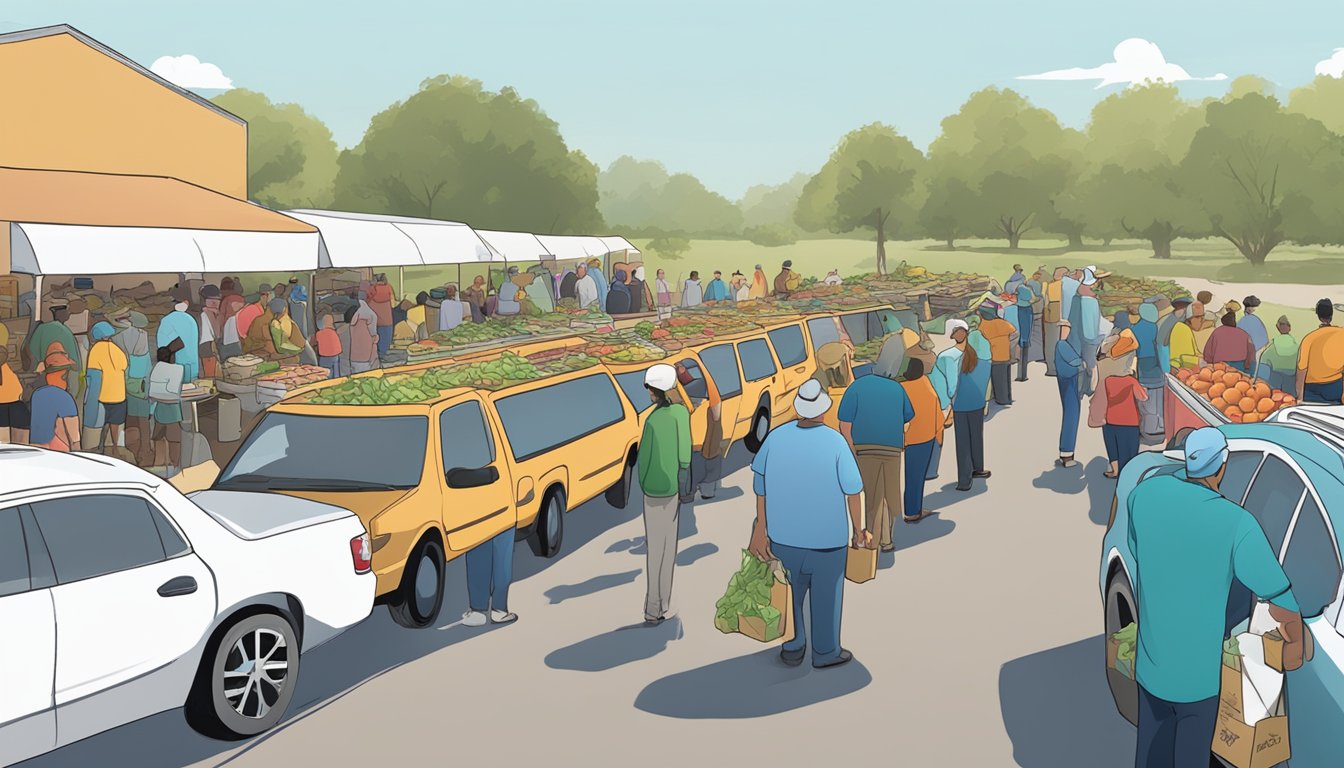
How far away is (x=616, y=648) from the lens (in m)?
8.36

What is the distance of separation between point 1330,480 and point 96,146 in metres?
26.2

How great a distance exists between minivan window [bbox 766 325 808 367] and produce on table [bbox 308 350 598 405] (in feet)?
15.2

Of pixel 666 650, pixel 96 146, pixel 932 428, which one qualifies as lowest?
pixel 666 650

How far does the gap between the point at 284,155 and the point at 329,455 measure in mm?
124951

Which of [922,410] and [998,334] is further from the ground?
[998,334]

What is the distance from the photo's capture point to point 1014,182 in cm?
9725

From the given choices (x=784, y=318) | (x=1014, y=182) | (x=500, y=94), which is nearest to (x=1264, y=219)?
(x=1014, y=182)

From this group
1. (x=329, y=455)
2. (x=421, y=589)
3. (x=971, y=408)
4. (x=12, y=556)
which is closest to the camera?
(x=12, y=556)

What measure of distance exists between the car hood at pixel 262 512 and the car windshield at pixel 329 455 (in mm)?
418

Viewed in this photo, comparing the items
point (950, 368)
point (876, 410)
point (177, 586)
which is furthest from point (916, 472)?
point (177, 586)

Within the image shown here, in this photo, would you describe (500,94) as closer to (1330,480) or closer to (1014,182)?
(1014,182)

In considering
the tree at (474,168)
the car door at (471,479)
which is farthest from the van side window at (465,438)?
the tree at (474,168)

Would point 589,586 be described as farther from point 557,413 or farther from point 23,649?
point 23,649

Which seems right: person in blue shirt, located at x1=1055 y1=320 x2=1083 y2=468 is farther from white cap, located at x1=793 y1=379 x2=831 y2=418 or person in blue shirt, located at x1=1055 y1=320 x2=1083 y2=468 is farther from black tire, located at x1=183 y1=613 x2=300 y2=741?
black tire, located at x1=183 y1=613 x2=300 y2=741
